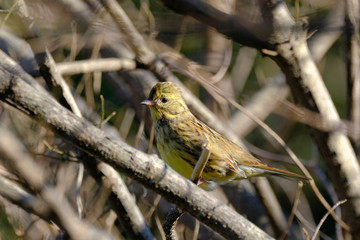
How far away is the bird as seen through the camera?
3928 millimetres

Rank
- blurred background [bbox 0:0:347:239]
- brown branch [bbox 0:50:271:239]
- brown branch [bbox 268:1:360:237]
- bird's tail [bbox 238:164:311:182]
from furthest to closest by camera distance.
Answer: bird's tail [bbox 238:164:311:182], brown branch [bbox 268:1:360:237], blurred background [bbox 0:0:347:239], brown branch [bbox 0:50:271:239]

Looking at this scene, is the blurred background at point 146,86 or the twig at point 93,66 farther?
the twig at point 93,66

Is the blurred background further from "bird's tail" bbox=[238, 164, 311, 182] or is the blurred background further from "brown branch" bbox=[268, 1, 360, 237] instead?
"bird's tail" bbox=[238, 164, 311, 182]

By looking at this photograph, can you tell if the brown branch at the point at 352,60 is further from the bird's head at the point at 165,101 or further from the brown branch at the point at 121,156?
the brown branch at the point at 121,156

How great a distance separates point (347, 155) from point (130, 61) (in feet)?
5.90

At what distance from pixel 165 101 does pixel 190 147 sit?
455mm

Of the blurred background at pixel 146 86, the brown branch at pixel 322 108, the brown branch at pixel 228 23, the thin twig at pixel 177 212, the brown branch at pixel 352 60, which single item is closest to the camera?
the thin twig at pixel 177 212

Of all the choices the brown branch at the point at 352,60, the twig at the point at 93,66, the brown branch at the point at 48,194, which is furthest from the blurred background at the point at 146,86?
the brown branch at the point at 48,194

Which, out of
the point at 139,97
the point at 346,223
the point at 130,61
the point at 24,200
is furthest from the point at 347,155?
the point at 24,200

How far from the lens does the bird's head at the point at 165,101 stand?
4137 mm

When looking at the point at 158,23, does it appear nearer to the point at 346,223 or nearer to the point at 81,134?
the point at 81,134

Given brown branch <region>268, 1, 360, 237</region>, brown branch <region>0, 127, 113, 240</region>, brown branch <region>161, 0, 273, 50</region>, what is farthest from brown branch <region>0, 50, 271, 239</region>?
brown branch <region>268, 1, 360, 237</region>

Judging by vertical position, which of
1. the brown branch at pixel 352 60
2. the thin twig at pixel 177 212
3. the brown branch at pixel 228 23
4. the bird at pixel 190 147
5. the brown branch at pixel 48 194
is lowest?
the brown branch at pixel 48 194

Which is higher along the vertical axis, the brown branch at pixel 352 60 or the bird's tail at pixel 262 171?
the brown branch at pixel 352 60
